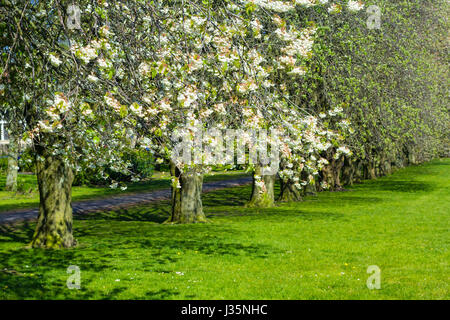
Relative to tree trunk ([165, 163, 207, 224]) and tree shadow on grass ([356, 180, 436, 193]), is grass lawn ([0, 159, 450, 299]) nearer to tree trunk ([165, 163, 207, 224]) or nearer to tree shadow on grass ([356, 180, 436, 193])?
tree trunk ([165, 163, 207, 224])

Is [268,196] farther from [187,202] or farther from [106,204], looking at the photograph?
[106,204]

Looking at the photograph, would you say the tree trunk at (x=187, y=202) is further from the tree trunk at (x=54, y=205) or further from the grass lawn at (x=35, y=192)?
the tree trunk at (x=54, y=205)

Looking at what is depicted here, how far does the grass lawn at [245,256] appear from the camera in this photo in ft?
32.9

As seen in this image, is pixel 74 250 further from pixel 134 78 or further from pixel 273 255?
pixel 134 78

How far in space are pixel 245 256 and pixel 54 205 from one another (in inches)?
177

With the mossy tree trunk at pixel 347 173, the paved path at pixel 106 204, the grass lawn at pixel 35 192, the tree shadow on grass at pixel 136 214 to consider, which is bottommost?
the tree shadow on grass at pixel 136 214

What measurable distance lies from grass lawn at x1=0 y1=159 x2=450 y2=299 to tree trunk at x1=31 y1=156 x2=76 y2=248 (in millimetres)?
490

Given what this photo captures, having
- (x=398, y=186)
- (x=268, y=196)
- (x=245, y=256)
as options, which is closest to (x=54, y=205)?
(x=245, y=256)

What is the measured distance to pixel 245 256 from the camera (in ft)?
43.5

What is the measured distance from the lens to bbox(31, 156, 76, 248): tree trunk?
13.7 metres

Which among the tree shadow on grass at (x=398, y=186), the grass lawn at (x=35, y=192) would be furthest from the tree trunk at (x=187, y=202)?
the tree shadow on grass at (x=398, y=186)

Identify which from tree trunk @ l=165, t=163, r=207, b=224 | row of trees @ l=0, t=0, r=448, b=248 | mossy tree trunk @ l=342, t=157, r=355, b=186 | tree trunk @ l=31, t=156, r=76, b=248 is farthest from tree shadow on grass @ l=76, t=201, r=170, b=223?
mossy tree trunk @ l=342, t=157, r=355, b=186

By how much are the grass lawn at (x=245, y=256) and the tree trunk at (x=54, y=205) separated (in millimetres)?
490

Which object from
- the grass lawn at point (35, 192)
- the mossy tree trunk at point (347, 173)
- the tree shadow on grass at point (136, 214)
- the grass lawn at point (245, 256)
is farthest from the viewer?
the mossy tree trunk at point (347, 173)
